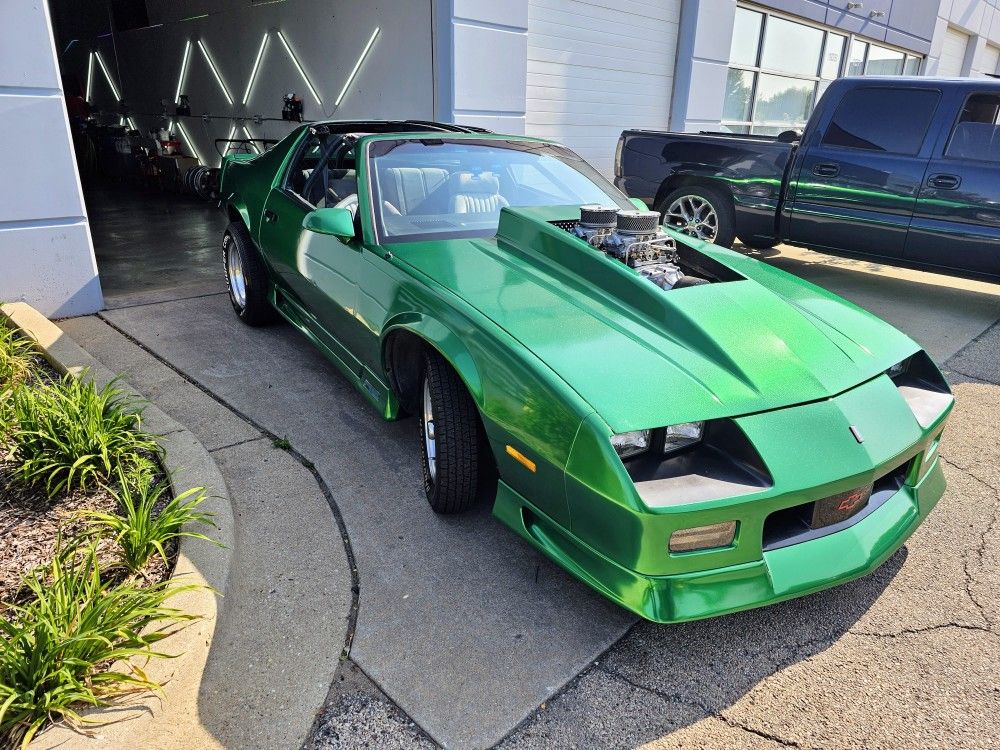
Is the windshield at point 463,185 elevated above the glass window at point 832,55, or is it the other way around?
the glass window at point 832,55

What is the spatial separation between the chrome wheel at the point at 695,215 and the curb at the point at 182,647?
209 inches

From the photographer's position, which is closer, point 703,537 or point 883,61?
point 703,537

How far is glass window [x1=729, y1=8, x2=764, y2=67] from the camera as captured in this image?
1095cm

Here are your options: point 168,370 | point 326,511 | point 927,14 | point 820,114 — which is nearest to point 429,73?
point 820,114

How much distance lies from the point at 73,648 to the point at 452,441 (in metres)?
1.33

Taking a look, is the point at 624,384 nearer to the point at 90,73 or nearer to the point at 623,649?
the point at 623,649

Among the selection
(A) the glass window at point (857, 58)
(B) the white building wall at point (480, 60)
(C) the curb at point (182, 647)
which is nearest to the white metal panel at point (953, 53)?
(A) the glass window at point (857, 58)

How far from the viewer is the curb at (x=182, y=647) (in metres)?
1.74

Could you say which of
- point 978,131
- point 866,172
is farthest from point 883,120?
point 978,131

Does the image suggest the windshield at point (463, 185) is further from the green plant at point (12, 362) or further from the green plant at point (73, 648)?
the green plant at point (12, 362)

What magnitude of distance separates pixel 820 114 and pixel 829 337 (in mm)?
4772

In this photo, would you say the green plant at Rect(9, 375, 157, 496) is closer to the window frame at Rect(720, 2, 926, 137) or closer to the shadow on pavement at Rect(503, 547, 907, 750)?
the shadow on pavement at Rect(503, 547, 907, 750)

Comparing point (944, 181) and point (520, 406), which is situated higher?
point (944, 181)

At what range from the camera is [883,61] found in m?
15.3
